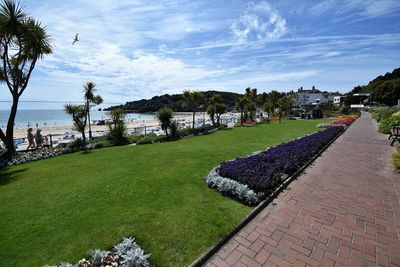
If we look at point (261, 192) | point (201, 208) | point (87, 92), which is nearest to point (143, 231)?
point (201, 208)

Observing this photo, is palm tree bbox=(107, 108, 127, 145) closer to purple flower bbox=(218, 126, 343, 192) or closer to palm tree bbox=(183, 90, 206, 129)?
palm tree bbox=(183, 90, 206, 129)

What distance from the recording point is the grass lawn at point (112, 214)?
3746mm

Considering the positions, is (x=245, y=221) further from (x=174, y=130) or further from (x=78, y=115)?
(x=78, y=115)

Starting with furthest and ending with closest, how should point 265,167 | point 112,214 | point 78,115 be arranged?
point 78,115, point 265,167, point 112,214

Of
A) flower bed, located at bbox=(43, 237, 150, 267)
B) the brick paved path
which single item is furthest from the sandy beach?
flower bed, located at bbox=(43, 237, 150, 267)

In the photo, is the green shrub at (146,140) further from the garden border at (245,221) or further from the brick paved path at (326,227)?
the brick paved path at (326,227)

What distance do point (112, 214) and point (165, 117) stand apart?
14302 millimetres

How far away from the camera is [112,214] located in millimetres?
4840

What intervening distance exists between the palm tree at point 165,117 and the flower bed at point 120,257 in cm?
1552

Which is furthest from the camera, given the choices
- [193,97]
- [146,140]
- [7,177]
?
[193,97]

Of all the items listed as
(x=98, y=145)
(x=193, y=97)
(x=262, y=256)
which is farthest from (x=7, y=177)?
(x=193, y=97)

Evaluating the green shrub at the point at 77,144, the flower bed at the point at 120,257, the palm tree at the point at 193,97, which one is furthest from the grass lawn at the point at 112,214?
the palm tree at the point at 193,97

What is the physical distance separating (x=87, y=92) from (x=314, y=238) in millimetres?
19660

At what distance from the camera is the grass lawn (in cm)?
375
